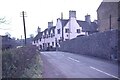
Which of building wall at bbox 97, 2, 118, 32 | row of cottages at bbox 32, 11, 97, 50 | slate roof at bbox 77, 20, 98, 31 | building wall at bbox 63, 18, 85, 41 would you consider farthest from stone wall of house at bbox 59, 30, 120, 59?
slate roof at bbox 77, 20, 98, 31

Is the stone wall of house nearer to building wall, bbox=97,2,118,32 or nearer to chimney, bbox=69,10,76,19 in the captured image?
building wall, bbox=97,2,118,32

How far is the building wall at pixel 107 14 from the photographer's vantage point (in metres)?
40.7

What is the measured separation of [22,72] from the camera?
10016mm

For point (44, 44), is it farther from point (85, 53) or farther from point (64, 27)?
point (85, 53)

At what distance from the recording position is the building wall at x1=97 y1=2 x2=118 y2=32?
1603 inches

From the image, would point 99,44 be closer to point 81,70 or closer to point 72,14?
point 81,70

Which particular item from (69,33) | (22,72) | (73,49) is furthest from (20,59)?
(69,33)

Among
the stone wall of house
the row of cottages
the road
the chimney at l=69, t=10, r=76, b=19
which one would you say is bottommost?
the road

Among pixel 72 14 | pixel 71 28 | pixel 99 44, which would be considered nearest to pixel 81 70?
pixel 99 44

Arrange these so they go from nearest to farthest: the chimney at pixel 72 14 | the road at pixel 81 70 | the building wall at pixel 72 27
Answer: the road at pixel 81 70
the chimney at pixel 72 14
the building wall at pixel 72 27

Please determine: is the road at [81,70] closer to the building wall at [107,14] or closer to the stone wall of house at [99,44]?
the stone wall of house at [99,44]

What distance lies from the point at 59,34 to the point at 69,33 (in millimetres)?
4847

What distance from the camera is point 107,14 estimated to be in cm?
4412

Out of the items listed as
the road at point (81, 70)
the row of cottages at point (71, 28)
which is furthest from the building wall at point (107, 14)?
the row of cottages at point (71, 28)
